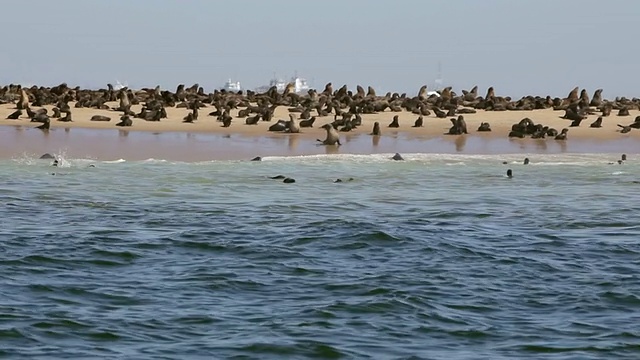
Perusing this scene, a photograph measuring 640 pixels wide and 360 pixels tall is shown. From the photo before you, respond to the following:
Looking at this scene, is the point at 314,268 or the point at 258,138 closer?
the point at 314,268

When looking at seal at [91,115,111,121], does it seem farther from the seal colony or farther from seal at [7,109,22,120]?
seal at [7,109,22,120]

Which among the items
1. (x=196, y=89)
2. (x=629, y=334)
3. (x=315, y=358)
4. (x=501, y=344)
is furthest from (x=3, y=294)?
(x=196, y=89)

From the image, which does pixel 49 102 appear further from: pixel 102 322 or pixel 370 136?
pixel 102 322

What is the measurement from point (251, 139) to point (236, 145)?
1.41m

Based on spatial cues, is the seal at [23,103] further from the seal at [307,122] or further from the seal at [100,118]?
the seal at [307,122]

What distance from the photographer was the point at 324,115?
99.3ft

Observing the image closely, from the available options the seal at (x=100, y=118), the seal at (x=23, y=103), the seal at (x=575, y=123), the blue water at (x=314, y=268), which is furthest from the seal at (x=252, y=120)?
the blue water at (x=314, y=268)

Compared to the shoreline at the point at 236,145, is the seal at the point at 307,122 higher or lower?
higher

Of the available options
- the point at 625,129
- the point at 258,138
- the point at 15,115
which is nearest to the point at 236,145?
the point at 258,138

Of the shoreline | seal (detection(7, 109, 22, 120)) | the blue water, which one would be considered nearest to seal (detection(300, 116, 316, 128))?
the shoreline

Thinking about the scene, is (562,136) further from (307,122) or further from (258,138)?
(258,138)

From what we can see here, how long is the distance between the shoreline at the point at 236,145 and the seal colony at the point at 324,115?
1.60ft

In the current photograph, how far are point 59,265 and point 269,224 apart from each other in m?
3.11

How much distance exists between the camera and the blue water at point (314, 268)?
788 cm
